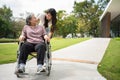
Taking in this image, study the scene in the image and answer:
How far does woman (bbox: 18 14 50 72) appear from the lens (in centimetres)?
467

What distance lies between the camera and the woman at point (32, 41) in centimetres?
467

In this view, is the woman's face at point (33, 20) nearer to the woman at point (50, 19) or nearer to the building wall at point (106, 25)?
the woman at point (50, 19)

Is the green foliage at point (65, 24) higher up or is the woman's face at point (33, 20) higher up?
the woman's face at point (33, 20)

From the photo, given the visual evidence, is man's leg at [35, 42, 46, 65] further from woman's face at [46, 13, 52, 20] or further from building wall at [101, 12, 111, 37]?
building wall at [101, 12, 111, 37]

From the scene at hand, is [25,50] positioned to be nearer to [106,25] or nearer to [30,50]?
[30,50]

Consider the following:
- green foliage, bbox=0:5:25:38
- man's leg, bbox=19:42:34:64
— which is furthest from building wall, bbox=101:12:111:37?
man's leg, bbox=19:42:34:64

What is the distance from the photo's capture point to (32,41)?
195 inches

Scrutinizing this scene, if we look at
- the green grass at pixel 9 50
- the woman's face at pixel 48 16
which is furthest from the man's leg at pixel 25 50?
the green grass at pixel 9 50

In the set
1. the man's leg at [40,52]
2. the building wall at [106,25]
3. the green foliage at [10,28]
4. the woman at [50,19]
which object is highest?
the woman at [50,19]

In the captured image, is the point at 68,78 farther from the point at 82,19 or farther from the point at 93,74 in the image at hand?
the point at 82,19

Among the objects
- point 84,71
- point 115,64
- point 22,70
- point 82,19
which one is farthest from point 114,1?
point 82,19

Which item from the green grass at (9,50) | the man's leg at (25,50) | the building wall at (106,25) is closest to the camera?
the man's leg at (25,50)

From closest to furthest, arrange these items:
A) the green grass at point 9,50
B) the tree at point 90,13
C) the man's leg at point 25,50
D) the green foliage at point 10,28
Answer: the man's leg at point 25,50, the green grass at point 9,50, the green foliage at point 10,28, the tree at point 90,13

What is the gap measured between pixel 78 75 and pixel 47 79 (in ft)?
2.59
